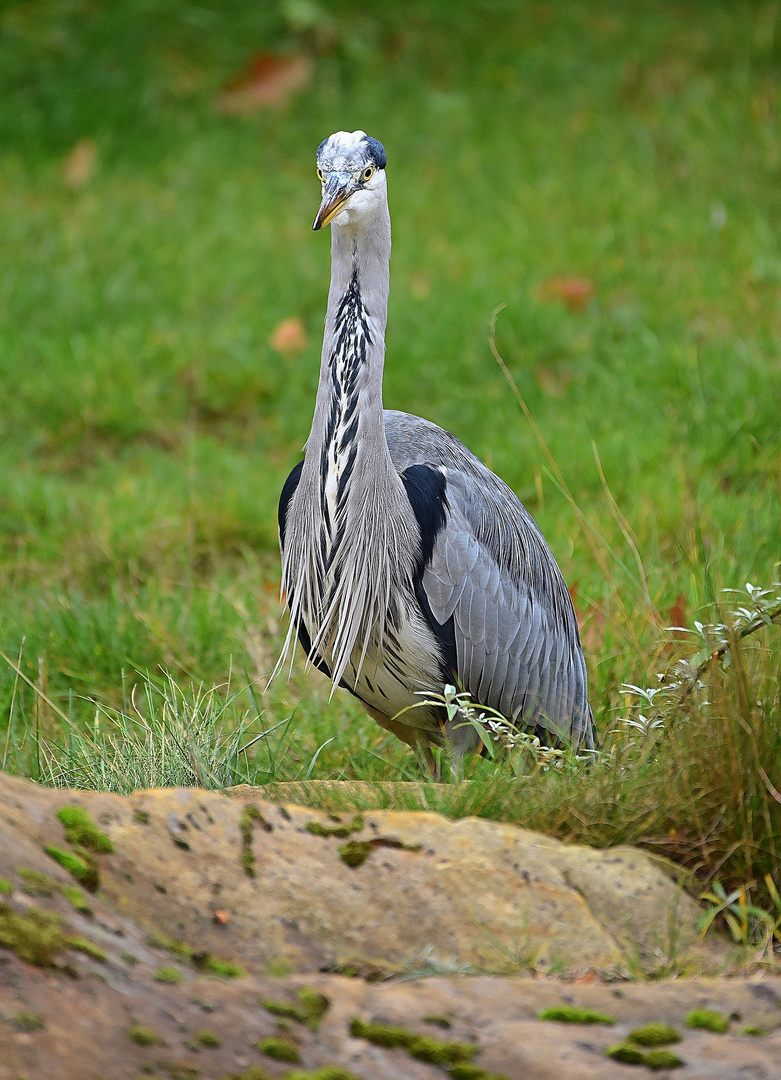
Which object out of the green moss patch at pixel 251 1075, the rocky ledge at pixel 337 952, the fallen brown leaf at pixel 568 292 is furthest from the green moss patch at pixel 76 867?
the fallen brown leaf at pixel 568 292

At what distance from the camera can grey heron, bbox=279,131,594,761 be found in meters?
3.77

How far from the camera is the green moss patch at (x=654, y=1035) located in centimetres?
194

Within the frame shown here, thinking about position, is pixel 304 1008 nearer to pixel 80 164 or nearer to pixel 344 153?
pixel 344 153

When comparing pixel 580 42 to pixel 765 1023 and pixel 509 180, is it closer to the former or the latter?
pixel 509 180

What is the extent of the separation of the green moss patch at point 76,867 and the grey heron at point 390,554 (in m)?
1.51

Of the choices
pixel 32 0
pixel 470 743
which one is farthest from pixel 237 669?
pixel 32 0

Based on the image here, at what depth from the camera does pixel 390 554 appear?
3.92 meters

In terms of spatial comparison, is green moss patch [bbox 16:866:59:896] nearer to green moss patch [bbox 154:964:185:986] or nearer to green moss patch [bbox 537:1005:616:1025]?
green moss patch [bbox 154:964:185:986]

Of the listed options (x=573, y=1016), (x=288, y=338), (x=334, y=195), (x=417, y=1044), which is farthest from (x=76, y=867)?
(x=288, y=338)

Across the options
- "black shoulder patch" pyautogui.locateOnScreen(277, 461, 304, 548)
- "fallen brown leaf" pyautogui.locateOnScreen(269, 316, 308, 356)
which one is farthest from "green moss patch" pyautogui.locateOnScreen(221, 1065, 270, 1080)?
"fallen brown leaf" pyautogui.locateOnScreen(269, 316, 308, 356)

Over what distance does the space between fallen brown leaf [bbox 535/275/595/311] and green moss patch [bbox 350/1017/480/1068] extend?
19.3 feet

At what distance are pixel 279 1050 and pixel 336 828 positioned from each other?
69 cm

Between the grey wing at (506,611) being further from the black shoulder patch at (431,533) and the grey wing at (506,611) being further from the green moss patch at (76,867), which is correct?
the green moss patch at (76,867)

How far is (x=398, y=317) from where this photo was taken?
24.3 feet
